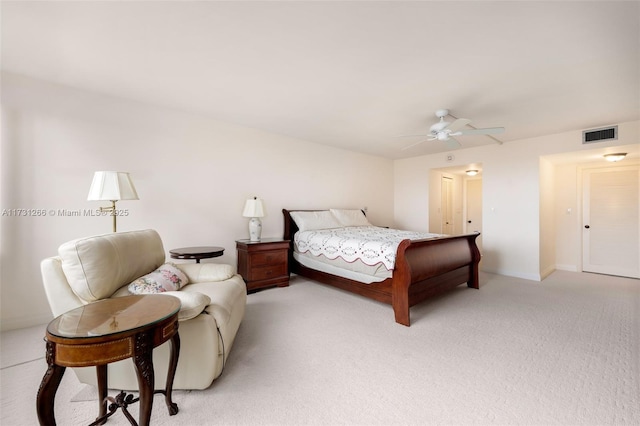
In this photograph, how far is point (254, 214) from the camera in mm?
3719

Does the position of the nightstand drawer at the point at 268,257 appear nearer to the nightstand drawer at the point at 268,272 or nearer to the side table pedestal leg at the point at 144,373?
the nightstand drawer at the point at 268,272

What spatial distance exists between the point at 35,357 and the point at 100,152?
2.03 meters

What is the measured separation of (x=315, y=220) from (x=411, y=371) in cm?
294

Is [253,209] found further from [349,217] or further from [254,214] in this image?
[349,217]

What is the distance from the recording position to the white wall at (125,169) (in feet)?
8.42

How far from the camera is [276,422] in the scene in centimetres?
143

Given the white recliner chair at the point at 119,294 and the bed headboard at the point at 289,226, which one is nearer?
the white recliner chair at the point at 119,294

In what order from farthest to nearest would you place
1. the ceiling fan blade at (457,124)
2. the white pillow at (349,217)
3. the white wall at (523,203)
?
the white pillow at (349,217)
the white wall at (523,203)
the ceiling fan blade at (457,124)

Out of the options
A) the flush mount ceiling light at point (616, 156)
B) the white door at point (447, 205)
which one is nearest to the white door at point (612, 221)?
the flush mount ceiling light at point (616, 156)

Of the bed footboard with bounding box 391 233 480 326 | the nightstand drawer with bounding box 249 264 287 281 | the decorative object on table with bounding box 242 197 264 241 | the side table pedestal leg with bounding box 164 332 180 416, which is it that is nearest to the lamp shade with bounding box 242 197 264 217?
the decorative object on table with bounding box 242 197 264 241

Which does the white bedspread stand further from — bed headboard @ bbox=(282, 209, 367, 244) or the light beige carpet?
the light beige carpet

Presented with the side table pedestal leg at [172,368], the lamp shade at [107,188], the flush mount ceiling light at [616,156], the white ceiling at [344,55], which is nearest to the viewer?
the side table pedestal leg at [172,368]

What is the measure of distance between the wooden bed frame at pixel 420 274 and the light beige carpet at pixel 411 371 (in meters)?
0.21

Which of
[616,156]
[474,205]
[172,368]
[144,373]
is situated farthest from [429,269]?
[474,205]
